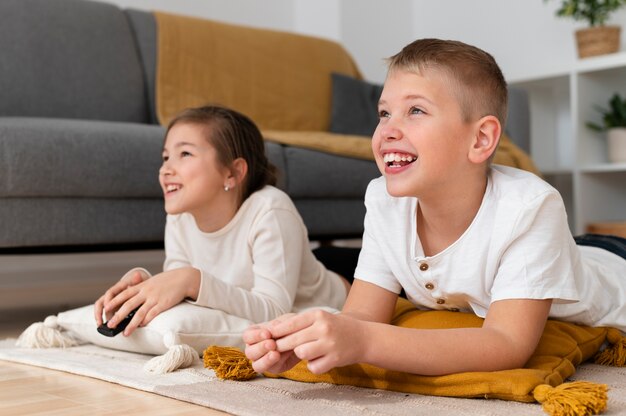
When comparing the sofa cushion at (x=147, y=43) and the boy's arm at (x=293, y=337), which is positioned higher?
the sofa cushion at (x=147, y=43)

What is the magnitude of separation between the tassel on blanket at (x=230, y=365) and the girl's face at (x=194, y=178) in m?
0.53

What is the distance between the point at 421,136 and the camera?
A: 1217 millimetres

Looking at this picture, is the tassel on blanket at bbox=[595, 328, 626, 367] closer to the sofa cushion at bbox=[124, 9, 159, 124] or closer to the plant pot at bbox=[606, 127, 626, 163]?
the sofa cushion at bbox=[124, 9, 159, 124]

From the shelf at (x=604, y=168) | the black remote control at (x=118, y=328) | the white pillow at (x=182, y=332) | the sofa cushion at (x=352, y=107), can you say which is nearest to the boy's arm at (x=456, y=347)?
the white pillow at (x=182, y=332)

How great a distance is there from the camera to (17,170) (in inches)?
79.7

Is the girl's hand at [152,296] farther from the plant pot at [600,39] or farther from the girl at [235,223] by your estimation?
the plant pot at [600,39]

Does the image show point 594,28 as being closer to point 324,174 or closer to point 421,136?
point 324,174

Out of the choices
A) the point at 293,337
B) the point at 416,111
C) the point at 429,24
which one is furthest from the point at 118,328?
the point at 429,24

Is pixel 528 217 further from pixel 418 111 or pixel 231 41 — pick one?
pixel 231 41

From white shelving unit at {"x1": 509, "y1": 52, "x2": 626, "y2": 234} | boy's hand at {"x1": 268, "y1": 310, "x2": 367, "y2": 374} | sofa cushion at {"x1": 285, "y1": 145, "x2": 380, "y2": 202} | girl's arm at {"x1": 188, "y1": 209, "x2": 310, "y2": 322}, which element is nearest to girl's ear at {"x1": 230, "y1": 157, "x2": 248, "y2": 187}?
girl's arm at {"x1": 188, "y1": 209, "x2": 310, "y2": 322}

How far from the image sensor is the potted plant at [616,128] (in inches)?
142

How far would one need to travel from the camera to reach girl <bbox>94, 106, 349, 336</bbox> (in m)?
1.70

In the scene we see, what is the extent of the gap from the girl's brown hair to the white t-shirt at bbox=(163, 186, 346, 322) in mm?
53

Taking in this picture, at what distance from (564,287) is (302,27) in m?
3.32
